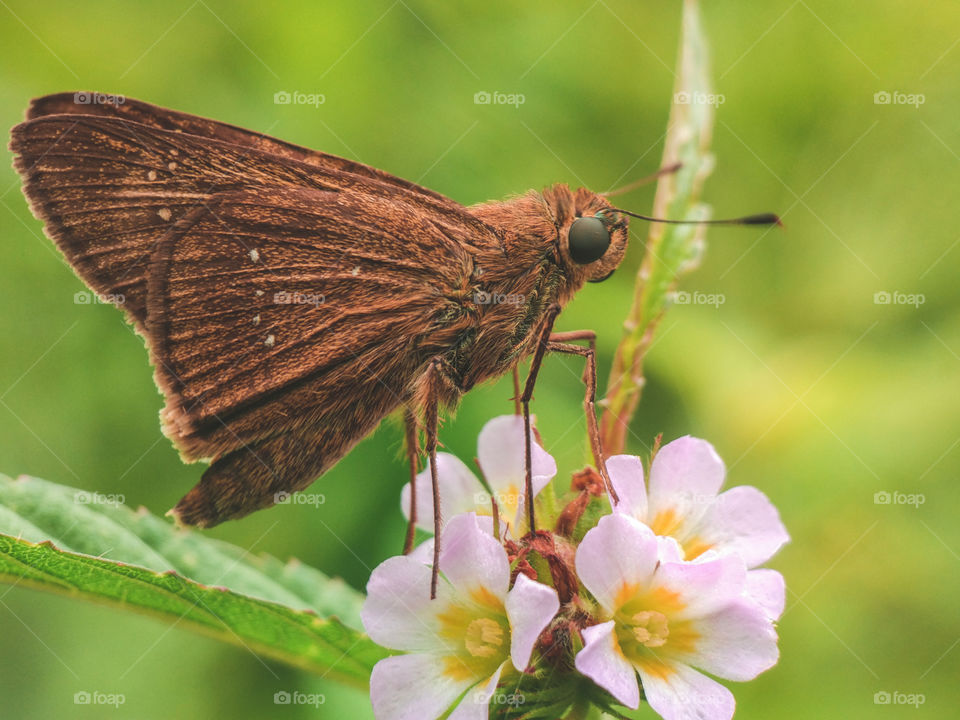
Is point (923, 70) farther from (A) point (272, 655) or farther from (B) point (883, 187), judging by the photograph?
(A) point (272, 655)

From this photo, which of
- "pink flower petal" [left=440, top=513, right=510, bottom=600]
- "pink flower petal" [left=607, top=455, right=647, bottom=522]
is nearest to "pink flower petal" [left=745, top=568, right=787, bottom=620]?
"pink flower petal" [left=607, top=455, right=647, bottom=522]

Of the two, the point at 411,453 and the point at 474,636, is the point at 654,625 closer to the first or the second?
the point at 474,636

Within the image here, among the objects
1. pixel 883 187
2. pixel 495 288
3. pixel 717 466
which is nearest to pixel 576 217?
pixel 495 288

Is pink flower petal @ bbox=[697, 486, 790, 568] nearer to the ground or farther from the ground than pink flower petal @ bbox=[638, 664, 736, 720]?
farther from the ground

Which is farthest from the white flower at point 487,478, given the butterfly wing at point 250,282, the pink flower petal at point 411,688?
the pink flower petal at point 411,688

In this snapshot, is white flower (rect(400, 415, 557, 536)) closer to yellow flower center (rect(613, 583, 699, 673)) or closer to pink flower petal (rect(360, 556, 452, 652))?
pink flower petal (rect(360, 556, 452, 652))
